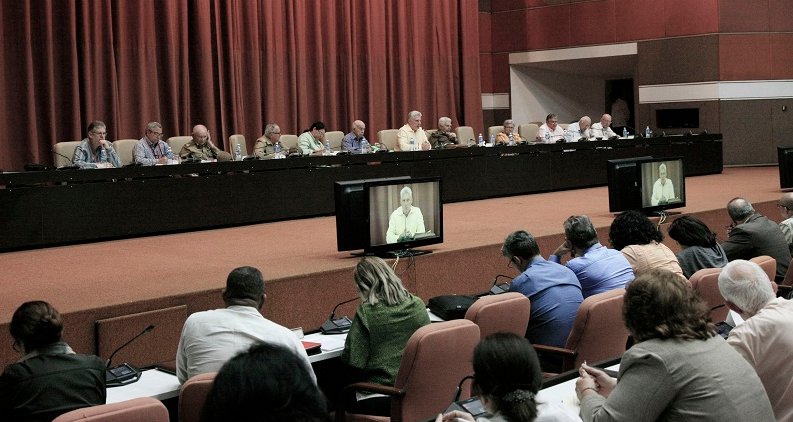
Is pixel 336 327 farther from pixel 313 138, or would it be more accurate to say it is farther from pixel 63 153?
pixel 313 138

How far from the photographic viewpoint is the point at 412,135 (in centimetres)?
1200

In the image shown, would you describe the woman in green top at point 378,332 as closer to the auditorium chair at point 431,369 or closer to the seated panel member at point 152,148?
the auditorium chair at point 431,369

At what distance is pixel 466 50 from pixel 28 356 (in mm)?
12935

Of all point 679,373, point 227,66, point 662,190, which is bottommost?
point 679,373

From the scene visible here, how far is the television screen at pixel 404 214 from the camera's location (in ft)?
19.8

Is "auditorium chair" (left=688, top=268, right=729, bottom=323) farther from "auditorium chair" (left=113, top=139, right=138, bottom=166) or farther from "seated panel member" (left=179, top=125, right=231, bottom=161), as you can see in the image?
"auditorium chair" (left=113, top=139, right=138, bottom=166)

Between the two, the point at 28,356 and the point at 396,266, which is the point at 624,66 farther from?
the point at 28,356

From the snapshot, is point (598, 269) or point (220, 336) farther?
point (598, 269)

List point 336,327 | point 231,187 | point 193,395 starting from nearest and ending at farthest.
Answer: point 193,395, point 336,327, point 231,187

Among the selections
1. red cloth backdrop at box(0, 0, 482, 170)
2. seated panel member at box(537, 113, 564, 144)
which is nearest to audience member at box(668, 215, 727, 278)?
seated panel member at box(537, 113, 564, 144)

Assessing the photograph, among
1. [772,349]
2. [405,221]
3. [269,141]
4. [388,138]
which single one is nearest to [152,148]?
[269,141]

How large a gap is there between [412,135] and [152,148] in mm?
3621

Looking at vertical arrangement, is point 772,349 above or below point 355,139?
below

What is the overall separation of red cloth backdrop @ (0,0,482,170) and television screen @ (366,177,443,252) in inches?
245
